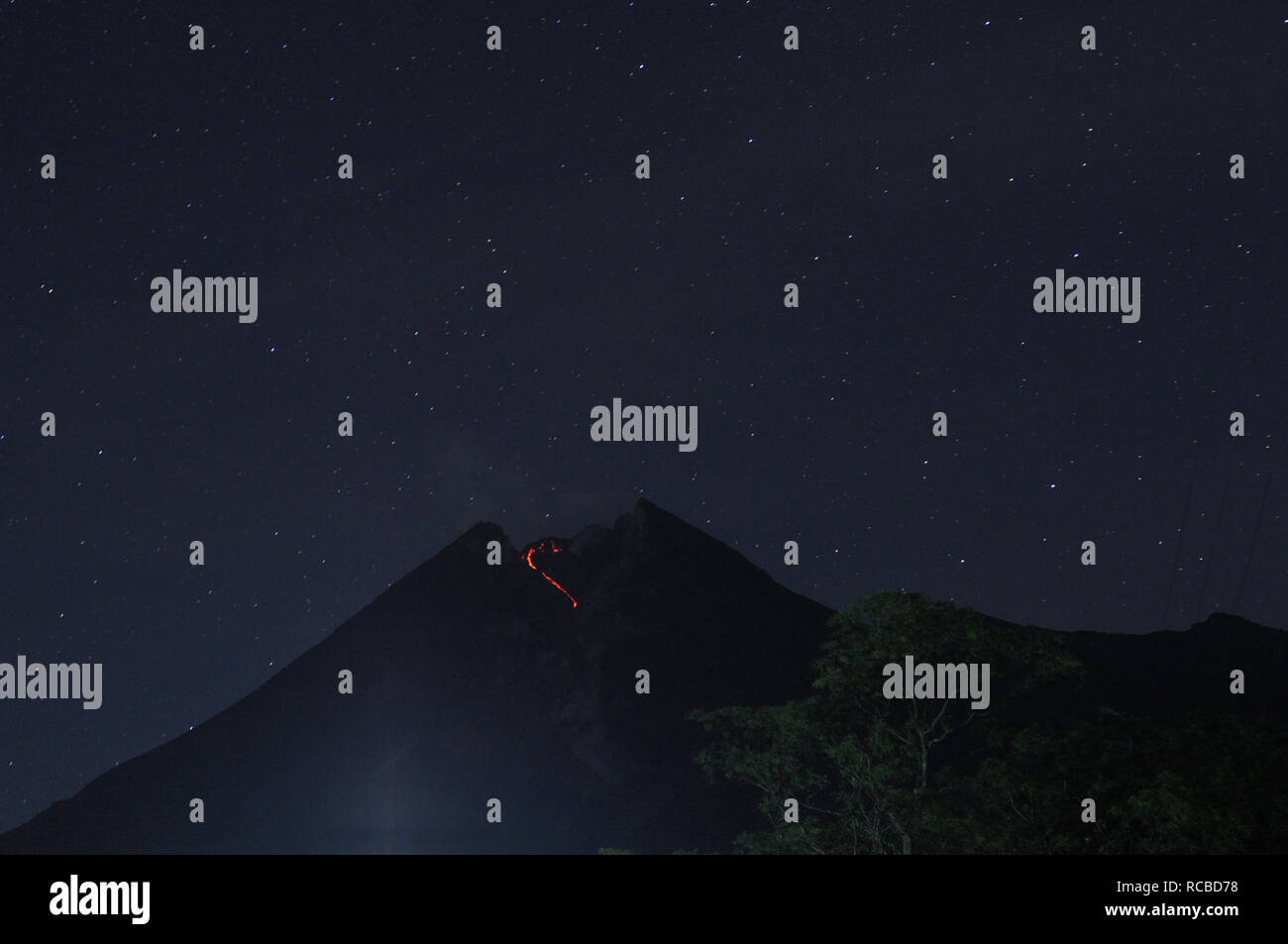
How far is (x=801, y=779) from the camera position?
28094 millimetres

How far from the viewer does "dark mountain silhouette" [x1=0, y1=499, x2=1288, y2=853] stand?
158 metres

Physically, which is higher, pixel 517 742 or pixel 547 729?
pixel 547 729

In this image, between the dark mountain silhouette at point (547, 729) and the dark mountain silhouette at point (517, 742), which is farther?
the dark mountain silhouette at point (517, 742)

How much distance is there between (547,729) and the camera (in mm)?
171375

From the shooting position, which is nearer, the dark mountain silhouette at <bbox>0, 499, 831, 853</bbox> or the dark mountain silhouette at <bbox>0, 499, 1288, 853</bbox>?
the dark mountain silhouette at <bbox>0, 499, 1288, 853</bbox>

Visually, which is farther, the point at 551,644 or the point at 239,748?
the point at 239,748

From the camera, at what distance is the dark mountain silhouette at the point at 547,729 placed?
519ft

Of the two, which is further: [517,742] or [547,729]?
[517,742]
